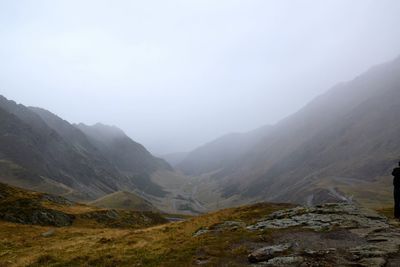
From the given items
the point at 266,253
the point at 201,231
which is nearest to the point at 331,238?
the point at 266,253

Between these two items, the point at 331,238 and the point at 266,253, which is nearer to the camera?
the point at 266,253

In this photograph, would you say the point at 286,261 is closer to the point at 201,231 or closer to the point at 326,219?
the point at 326,219

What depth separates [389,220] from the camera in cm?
3553

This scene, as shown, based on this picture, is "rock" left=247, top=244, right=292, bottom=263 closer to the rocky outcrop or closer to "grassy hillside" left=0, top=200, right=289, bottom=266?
the rocky outcrop

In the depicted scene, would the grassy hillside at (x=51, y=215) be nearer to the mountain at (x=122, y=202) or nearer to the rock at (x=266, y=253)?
the rock at (x=266, y=253)

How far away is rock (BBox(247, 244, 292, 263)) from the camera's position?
2375 centimetres

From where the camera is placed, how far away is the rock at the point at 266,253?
2375 centimetres

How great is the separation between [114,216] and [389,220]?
181 ft

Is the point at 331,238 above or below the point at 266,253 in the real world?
below

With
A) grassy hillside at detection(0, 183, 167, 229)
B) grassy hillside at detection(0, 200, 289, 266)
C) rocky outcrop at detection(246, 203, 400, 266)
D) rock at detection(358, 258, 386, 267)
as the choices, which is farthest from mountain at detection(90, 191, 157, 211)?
rock at detection(358, 258, 386, 267)

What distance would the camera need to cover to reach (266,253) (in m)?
24.5

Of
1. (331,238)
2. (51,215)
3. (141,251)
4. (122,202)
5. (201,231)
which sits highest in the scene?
(51,215)

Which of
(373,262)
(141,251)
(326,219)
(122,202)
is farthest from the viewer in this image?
(122,202)

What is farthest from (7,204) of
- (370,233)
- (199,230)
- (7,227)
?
(370,233)
